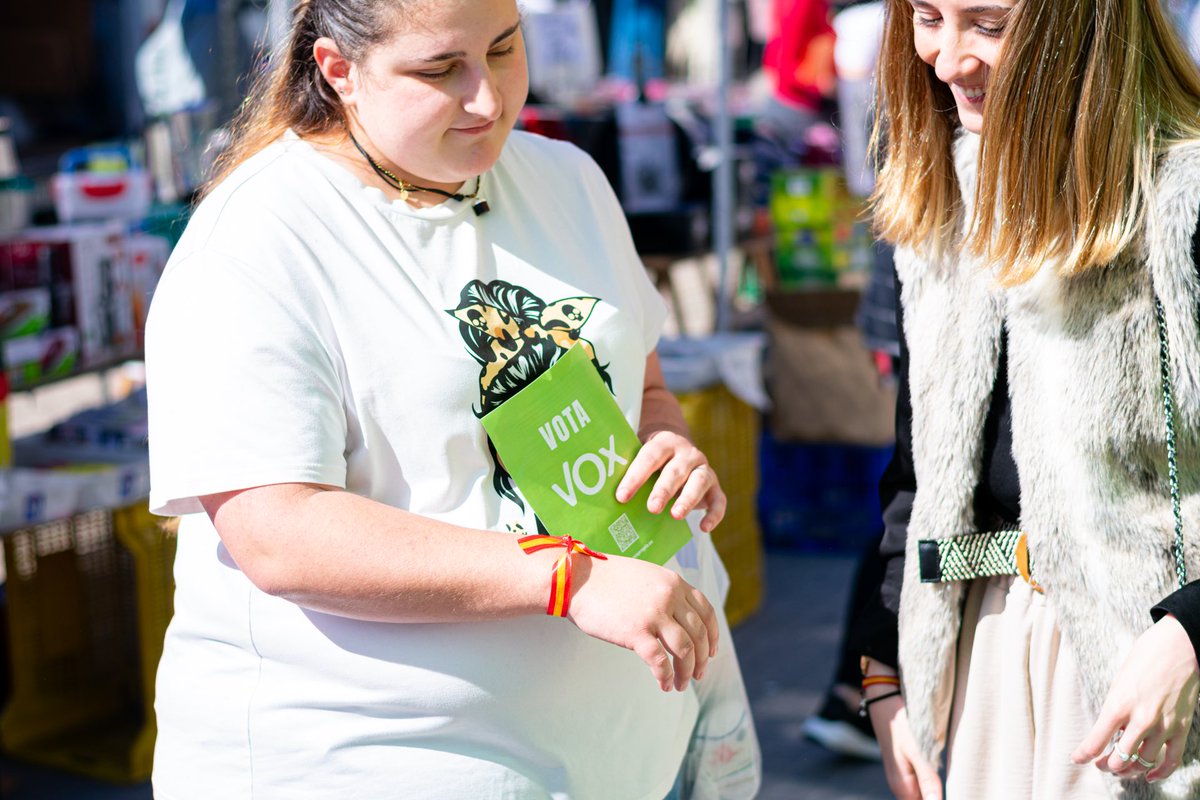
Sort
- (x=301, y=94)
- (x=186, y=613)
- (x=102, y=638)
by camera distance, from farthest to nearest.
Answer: (x=102, y=638)
(x=301, y=94)
(x=186, y=613)

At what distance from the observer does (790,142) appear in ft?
20.7

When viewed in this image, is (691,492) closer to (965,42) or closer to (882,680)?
(882,680)

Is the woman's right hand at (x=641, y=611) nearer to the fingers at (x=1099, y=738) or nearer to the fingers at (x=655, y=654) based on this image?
the fingers at (x=655, y=654)

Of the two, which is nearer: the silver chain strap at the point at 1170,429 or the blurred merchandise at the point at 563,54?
the silver chain strap at the point at 1170,429

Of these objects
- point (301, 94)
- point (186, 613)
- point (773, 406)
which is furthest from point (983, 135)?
point (773, 406)

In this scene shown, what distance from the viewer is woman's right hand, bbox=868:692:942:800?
163 cm

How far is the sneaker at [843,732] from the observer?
3.48 meters

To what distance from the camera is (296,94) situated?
1.65 m

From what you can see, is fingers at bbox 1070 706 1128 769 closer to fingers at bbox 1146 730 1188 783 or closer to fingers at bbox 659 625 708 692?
fingers at bbox 1146 730 1188 783

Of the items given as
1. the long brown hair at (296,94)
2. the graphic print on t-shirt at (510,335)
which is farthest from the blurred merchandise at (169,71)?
the graphic print on t-shirt at (510,335)

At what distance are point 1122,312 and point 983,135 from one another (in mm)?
236

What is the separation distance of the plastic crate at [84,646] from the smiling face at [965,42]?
253cm

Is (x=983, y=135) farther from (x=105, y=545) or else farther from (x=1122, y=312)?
(x=105, y=545)

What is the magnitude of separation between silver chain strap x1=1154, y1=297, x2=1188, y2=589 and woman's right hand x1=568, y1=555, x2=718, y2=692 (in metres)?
0.50
